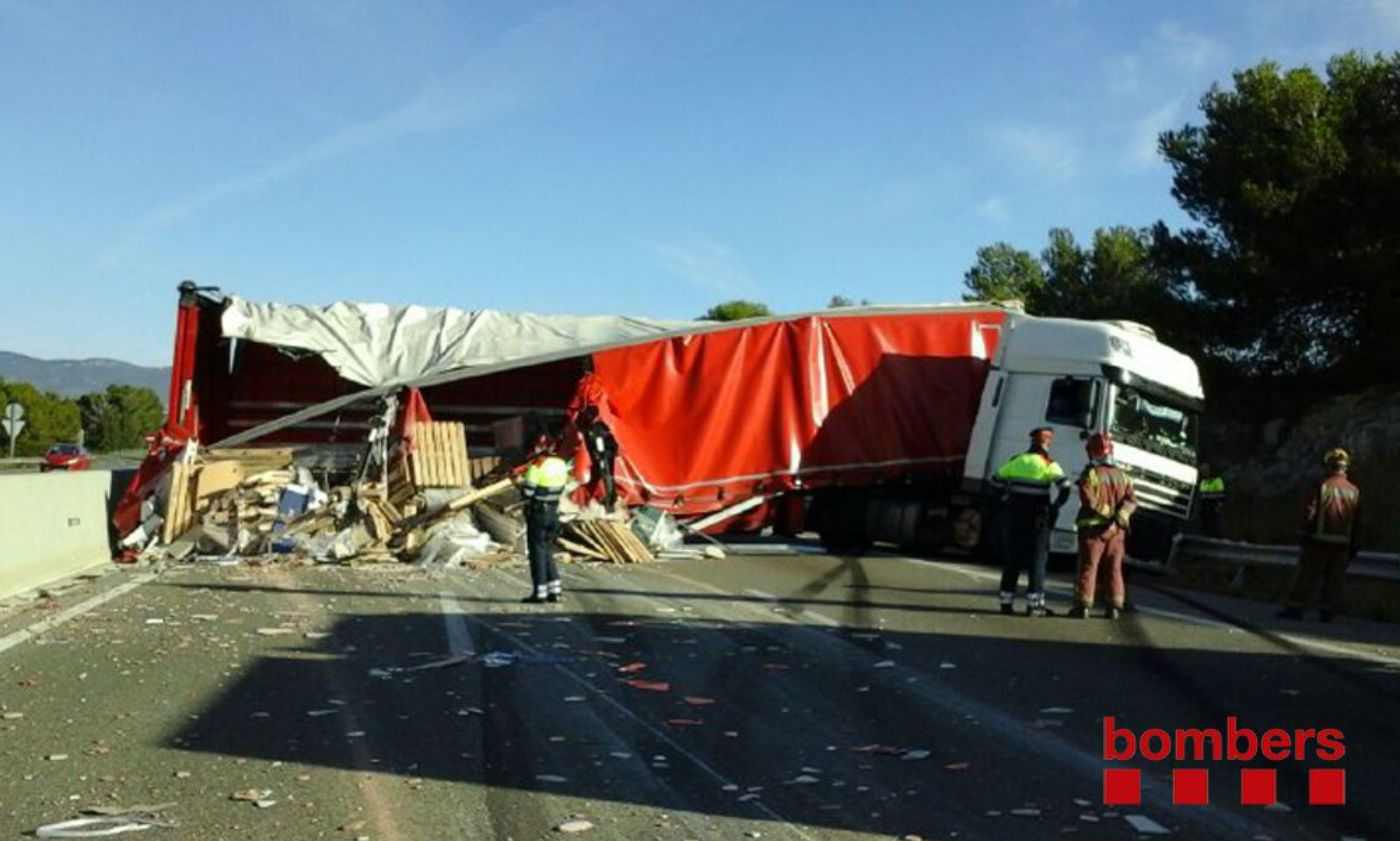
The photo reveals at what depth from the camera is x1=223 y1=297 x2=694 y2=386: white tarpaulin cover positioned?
18.1 metres

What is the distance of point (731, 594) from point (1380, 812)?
26.2ft

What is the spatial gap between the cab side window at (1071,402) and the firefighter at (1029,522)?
480cm

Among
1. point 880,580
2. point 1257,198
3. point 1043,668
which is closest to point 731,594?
point 880,580

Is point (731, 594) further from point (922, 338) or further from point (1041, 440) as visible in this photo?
point (922, 338)

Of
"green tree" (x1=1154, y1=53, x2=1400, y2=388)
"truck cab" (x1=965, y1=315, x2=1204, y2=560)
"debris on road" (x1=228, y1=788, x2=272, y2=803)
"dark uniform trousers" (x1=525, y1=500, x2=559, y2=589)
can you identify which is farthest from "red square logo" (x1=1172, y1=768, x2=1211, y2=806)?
"green tree" (x1=1154, y1=53, x2=1400, y2=388)

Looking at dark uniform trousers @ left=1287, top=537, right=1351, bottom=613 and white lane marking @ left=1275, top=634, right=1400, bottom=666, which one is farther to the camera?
dark uniform trousers @ left=1287, top=537, right=1351, bottom=613

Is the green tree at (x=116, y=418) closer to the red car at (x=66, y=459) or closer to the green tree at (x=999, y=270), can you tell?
the red car at (x=66, y=459)

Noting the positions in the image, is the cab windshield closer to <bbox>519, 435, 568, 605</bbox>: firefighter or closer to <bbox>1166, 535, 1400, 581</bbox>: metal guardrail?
<bbox>1166, 535, 1400, 581</bbox>: metal guardrail

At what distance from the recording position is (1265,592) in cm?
1535

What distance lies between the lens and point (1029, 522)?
1207 cm

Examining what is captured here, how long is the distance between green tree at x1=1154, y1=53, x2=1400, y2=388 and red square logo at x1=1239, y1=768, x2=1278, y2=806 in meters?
22.6

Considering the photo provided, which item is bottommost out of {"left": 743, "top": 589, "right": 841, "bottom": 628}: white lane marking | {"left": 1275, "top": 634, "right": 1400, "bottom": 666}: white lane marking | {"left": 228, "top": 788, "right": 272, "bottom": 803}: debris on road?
{"left": 228, "top": 788, "right": 272, "bottom": 803}: debris on road

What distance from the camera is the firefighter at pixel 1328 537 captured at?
12078mm

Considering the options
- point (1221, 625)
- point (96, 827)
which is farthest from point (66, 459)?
point (96, 827)
